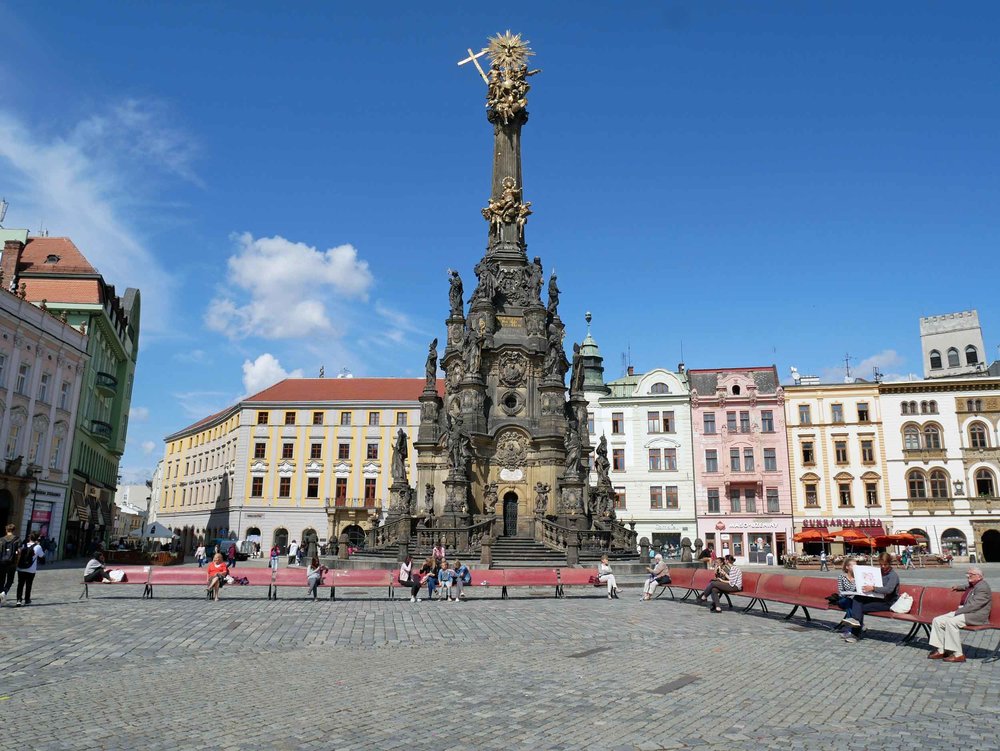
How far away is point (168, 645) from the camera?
11.7m

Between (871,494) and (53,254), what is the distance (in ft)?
187

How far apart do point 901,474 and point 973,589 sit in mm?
45348

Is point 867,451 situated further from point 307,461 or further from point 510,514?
point 307,461

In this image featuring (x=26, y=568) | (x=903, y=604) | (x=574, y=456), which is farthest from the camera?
(x=574, y=456)

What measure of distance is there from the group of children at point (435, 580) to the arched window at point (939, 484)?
41.9 meters

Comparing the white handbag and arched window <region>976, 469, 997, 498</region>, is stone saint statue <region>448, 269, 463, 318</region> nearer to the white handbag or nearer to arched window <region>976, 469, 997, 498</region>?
the white handbag

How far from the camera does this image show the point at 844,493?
51281 millimetres

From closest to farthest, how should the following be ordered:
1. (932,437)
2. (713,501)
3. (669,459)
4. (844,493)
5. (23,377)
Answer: (23,377), (932,437), (844,493), (713,501), (669,459)

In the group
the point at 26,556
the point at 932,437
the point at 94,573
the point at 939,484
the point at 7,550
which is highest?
the point at 932,437

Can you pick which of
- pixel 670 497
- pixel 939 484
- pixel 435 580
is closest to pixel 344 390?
pixel 670 497

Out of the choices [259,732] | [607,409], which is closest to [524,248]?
[607,409]

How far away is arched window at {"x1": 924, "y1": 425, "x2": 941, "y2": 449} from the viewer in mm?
50812

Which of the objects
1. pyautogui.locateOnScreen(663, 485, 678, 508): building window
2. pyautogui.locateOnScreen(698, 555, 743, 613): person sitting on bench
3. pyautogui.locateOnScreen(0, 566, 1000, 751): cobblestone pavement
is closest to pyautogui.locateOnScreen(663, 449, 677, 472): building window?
pyautogui.locateOnScreen(663, 485, 678, 508): building window

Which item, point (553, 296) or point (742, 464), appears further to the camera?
point (742, 464)
